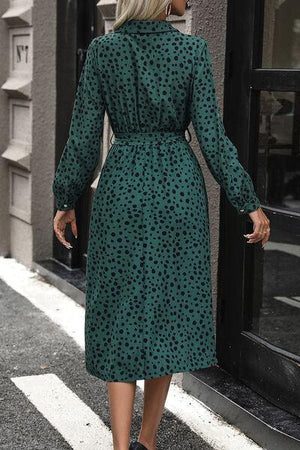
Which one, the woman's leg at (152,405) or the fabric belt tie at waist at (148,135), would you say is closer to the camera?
the fabric belt tie at waist at (148,135)

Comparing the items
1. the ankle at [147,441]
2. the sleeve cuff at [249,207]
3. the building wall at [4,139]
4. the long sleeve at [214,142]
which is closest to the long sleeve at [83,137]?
the long sleeve at [214,142]

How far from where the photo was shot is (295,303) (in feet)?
15.2

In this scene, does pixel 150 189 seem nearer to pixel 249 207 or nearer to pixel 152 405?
pixel 249 207

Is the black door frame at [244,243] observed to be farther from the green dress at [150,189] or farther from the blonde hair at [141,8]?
the blonde hair at [141,8]

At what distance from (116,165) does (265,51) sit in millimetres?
1175

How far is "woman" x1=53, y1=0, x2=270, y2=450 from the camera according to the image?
361 centimetres

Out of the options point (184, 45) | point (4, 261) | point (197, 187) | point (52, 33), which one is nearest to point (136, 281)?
point (197, 187)

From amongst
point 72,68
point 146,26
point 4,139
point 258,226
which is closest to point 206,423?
point 258,226

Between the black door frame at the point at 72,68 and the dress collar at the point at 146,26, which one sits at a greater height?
the dress collar at the point at 146,26

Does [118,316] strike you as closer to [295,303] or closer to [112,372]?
[112,372]

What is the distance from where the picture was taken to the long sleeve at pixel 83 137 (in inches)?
145

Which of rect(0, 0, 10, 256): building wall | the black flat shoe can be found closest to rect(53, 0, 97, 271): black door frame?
rect(0, 0, 10, 256): building wall

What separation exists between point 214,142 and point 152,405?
3.30 feet

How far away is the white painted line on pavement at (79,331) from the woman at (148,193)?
653 millimetres
